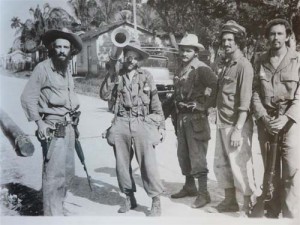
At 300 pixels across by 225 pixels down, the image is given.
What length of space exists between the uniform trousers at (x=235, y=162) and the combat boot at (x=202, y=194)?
0.11 m

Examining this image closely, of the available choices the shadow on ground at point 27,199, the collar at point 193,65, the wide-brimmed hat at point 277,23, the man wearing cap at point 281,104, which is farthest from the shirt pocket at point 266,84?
the shadow on ground at point 27,199

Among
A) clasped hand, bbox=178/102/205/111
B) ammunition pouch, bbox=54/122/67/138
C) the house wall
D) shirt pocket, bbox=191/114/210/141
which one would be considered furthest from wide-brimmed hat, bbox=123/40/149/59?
ammunition pouch, bbox=54/122/67/138

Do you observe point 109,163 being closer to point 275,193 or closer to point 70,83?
point 70,83

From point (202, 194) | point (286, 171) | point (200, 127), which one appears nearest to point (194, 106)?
point (200, 127)

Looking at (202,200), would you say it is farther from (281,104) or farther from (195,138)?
(281,104)

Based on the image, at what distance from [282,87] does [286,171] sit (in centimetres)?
60

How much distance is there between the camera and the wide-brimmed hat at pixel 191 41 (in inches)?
127

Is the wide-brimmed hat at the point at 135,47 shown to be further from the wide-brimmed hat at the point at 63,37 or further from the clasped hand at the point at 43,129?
the clasped hand at the point at 43,129

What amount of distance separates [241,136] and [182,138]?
0.45 meters

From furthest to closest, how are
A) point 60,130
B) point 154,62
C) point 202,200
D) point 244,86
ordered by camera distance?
point 154,62, point 202,200, point 60,130, point 244,86

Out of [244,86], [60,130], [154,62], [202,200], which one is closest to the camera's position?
[244,86]

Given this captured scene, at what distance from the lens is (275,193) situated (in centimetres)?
316

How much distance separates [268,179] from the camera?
309cm

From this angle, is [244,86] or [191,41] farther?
[191,41]
